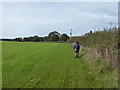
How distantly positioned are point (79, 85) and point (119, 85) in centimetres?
169

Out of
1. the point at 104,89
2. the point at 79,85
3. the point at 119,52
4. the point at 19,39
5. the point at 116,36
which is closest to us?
the point at 104,89

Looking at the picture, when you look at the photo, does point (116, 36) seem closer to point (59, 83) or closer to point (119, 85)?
point (119, 85)

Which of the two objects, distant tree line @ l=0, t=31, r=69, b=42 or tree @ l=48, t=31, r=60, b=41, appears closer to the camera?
distant tree line @ l=0, t=31, r=69, b=42

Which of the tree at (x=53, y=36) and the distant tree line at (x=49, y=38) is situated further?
the tree at (x=53, y=36)

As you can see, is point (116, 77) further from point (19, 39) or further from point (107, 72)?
point (19, 39)

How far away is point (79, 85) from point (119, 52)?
3774mm

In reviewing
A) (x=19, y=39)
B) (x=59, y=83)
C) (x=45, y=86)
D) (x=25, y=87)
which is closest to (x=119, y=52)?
(x=59, y=83)

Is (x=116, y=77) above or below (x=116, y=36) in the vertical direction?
below

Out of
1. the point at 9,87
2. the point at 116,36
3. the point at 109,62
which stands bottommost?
the point at 9,87

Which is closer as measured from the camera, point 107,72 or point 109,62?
point 107,72

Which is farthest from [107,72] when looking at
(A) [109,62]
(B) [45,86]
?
(B) [45,86]

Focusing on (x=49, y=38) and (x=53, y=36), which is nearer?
(x=49, y=38)

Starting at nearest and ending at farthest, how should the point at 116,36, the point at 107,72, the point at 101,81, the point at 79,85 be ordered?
1. the point at 79,85
2. the point at 101,81
3. the point at 107,72
4. the point at 116,36

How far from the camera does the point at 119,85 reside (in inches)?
289
